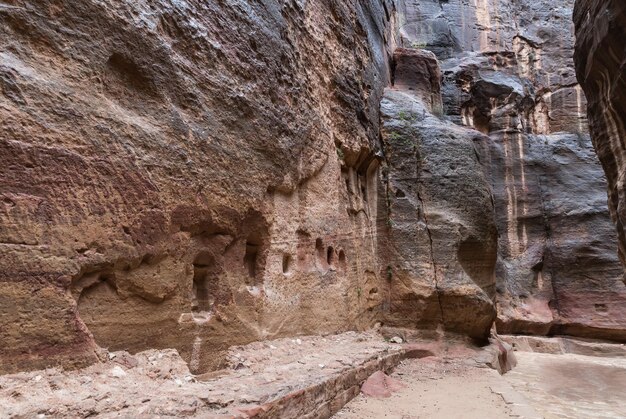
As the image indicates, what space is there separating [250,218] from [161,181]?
1586 millimetres

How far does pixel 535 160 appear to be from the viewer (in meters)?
17.6

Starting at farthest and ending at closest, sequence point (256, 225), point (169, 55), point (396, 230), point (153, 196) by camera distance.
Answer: point (396, 230)
point (256, 225)
point (169, 55)
point (153, 196)

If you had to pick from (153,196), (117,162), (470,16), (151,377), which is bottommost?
(151,377)

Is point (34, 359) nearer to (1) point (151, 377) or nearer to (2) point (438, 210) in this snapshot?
(1) point (151, 377)

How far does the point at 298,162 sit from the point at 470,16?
20.6 m

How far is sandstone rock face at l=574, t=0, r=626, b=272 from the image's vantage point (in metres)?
5.92

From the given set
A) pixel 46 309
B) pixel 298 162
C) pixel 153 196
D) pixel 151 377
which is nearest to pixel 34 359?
pixel 46 309

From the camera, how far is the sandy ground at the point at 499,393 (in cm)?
556

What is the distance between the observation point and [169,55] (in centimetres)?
487

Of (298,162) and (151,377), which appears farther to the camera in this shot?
(298,162)

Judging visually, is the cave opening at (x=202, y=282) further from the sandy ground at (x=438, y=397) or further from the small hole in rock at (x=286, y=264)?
the sandy ground at (x=438, y=397)

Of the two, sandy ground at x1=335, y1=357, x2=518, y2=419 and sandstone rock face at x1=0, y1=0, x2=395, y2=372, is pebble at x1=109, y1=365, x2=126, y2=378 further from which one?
sandy ground at x1=335, y1=357, x2=518, y2=419

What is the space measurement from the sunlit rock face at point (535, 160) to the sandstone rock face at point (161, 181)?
8.73m

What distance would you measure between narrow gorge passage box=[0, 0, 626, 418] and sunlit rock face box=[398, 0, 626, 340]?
169 cm
